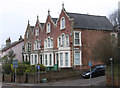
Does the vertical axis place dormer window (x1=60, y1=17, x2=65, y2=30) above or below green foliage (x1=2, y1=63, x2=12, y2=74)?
above

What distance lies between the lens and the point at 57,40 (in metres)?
36.2

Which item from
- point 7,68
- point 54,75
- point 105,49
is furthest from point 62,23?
point 105,49

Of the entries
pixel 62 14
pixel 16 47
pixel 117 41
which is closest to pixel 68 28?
pixel 62 14

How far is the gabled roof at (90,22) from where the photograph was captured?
33438 mm

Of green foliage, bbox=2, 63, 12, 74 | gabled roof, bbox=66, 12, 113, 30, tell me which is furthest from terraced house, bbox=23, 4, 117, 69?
green foliage, bbox=2, 63, 12, 74

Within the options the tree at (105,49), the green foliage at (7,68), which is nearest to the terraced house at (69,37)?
the green foliage at (7,68)

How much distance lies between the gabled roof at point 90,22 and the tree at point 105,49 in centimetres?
1330

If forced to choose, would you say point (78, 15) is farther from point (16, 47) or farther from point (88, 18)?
point (16, 47)

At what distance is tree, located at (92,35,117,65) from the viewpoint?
18953mm

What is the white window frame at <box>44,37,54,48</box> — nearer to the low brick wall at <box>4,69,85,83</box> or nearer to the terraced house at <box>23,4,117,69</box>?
the terraced house at <box>23,4,117,69</box>

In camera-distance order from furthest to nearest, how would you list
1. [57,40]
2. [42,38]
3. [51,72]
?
[42,38]
[57,40]
[51,72]

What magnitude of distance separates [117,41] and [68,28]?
15.3 metres

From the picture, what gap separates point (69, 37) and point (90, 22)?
447 cm

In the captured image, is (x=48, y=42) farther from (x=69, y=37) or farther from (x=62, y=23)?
(x=69, y=37)
